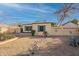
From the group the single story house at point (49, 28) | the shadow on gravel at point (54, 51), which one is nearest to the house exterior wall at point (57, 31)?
the single story house at point (49, 28)

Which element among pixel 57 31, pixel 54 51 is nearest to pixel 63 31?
pixel 57 31

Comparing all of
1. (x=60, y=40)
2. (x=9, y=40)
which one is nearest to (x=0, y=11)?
(x=9, y=40)

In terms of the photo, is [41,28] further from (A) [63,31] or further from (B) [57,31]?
(A) [63,31]

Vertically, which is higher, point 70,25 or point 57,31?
point 70,25

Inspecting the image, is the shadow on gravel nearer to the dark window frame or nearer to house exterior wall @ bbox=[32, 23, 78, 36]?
house exterior wall @ bbox=[32, 23, 78, 36]

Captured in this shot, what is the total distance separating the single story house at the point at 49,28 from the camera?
10156 mm

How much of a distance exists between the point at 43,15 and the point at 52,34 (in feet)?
1.22

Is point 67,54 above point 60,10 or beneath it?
beneath

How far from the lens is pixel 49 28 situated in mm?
10180

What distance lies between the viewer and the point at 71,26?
1018 cm

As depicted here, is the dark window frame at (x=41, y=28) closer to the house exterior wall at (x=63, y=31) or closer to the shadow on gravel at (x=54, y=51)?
the house exterior wall at (x=63, y=31)

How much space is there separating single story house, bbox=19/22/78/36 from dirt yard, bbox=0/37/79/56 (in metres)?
0.12

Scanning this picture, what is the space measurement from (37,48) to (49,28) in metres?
0.41

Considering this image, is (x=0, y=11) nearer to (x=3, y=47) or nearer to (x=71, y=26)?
(x=3, y=47)
